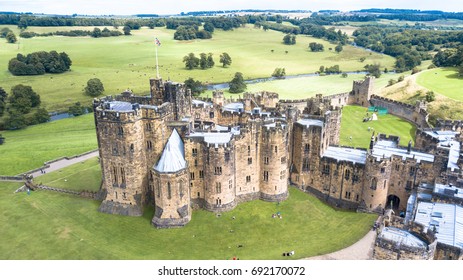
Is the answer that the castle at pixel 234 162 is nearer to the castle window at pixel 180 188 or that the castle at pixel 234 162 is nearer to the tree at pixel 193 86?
the castle window at pixel 180 188

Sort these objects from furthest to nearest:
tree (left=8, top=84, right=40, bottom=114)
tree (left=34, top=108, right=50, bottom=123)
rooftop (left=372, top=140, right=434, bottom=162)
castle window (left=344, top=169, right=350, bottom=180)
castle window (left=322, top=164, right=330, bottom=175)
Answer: tree (left=8, top=84, right=40, bottom=114)
tree (left=34, top=108, right=50, bottom=123)
castle window (left=322, top=164, right=330, bottom=175)
castle window (left=344, top=169, right=350, bottom=180)
rooftop (left=372, top=140, right=434, bottom=162)

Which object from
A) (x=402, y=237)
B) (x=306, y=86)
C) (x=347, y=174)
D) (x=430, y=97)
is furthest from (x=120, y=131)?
(x=306, y=86)

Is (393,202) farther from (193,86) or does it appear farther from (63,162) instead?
(193,86)

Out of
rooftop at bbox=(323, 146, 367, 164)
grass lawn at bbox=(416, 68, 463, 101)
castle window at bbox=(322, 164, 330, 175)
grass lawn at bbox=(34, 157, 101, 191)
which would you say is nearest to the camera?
rooftop at bbox=(323, 146, 367, 164)

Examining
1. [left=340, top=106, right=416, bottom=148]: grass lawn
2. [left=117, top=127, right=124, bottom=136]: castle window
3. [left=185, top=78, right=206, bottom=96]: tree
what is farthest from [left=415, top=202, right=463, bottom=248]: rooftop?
[left=185, top=78, right=206, bottom=96]: tree

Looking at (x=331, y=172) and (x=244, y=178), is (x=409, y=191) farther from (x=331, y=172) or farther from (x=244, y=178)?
(x=244, y=178)

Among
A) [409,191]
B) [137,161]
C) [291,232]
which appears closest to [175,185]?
[137,161]

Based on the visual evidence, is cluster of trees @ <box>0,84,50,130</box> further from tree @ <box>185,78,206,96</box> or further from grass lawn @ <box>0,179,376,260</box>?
grass lawn @ <box>0,179,376,260</box>
